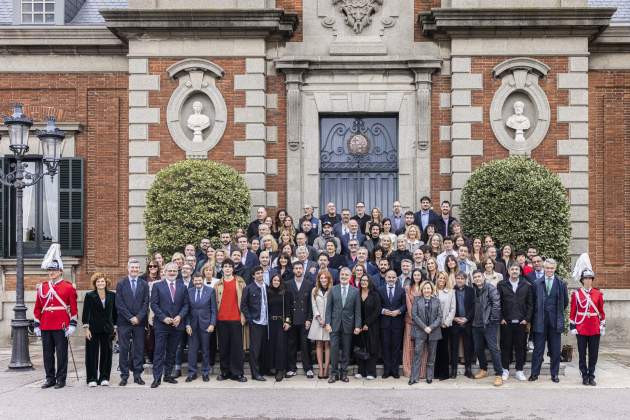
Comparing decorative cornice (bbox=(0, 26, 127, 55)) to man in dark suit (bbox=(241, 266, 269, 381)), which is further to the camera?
decorative cornice (bbox=(0, 26, 127, 55))

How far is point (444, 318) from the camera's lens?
42.4 feet

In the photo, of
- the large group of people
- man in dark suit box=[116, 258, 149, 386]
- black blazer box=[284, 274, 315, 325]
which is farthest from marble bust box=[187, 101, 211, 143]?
black blazer box=[284, 274, 315, 325]

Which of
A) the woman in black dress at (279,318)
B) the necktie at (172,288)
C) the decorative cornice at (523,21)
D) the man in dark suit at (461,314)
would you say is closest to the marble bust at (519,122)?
the decorative cornice at (523,21)

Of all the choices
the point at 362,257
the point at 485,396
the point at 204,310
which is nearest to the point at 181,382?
the point at 204,310

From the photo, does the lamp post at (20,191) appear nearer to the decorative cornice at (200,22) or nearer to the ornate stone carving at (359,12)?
the decorative cornice at (200,22)

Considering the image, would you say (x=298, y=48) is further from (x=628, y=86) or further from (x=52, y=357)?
(x=52, y=357)

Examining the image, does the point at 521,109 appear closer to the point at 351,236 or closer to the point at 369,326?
the point at 351,236

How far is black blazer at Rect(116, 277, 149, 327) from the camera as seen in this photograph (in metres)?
12.6

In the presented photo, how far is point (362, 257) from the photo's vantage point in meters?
13.3

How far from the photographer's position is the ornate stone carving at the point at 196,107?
17.3m

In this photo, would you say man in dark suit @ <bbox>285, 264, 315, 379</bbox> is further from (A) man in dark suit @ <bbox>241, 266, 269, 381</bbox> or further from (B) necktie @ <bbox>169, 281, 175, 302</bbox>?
(B) necktie @ <bbox>169, 281, 175, 302</bbox>

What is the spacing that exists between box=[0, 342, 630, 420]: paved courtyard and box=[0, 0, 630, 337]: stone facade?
503cm

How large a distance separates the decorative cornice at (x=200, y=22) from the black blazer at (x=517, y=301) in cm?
759

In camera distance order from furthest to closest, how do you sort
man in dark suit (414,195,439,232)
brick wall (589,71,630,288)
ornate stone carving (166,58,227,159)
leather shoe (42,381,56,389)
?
brick wall (589,71,630,288)
ornate stone carving (166,58,227,159)
man in dark suit (414,195,439,232)
leather shoe (42,381,56,389)
